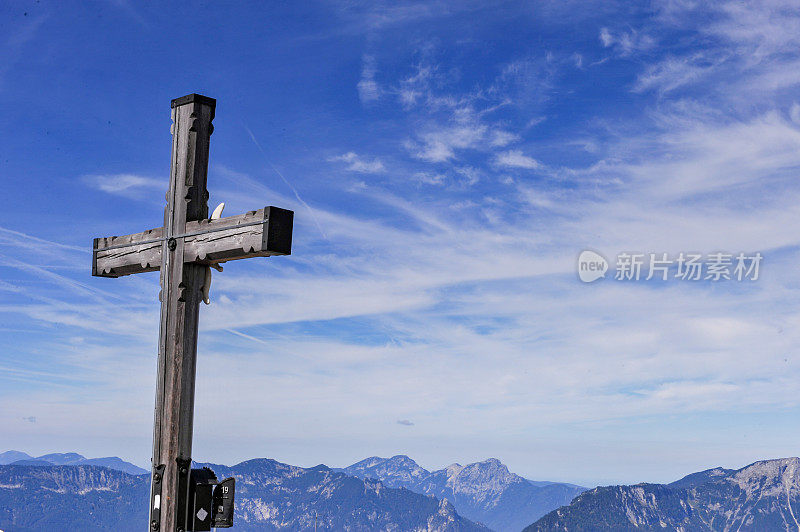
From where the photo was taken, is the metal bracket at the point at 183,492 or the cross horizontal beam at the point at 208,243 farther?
the metal bracket at the point at 183,492

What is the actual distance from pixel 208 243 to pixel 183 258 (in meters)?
0.45

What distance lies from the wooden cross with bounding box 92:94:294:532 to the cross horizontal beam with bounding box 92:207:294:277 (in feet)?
0.03

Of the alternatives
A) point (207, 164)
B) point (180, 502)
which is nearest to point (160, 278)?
point (207, 164)

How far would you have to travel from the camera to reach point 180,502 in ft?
29.9

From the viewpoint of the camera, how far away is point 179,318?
9391mm

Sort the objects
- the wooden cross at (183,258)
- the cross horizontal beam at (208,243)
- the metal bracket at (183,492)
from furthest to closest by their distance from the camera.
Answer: the metal bracket at (183,492) → the wooden cross at (183,258) → the cross horizontal beam at (208,243)

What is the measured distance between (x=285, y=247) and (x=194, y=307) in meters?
1.48

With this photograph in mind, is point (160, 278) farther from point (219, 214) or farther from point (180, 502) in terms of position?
point (180, 502)

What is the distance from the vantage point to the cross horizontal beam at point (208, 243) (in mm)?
8703

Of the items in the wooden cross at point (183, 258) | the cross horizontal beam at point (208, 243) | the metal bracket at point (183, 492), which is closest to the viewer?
the cross horizontal beam at point (208, 243)

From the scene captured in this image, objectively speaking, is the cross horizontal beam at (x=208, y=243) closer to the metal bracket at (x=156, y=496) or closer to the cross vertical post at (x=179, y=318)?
the cross vertical post at (x=179, y=318)

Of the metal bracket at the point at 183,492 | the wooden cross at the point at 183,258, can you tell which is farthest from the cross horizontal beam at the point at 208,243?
the metal bracket at the point at 183,492

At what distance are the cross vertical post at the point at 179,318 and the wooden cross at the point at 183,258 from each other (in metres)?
0.01

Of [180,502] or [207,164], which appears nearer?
[180,502]
